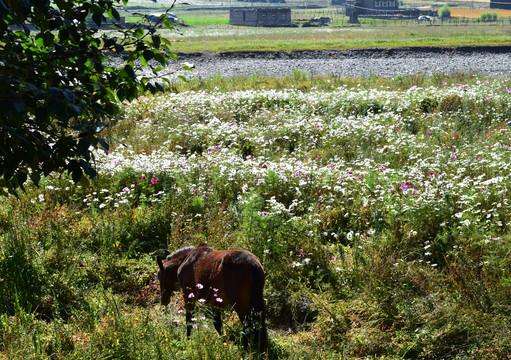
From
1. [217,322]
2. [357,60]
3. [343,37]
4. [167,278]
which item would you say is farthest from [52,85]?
[343,37]

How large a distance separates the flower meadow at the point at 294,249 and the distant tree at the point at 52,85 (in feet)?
1.46

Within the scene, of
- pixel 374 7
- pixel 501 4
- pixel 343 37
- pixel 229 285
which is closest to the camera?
pixel 229 285

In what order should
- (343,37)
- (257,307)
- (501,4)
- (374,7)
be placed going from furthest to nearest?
(501,4) → (374,7) → (343,37) → (257,307)

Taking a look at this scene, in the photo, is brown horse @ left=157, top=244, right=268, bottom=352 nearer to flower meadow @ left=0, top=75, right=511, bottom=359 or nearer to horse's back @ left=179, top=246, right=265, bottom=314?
horse's back @ left=179, top=246, right=265, bottom=314

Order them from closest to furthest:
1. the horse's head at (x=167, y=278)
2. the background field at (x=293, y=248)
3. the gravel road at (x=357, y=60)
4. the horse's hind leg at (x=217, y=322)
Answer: the background field at (x=293, y=248) → the horse's hind leg at (x=217, y=322) → the horse's head at (x=167, y=278) → the gravel road at (x=357, y=60)

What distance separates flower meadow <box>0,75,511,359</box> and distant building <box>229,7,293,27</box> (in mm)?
73416

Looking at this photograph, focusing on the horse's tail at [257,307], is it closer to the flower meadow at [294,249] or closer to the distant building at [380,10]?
the flower meadow at [294,249]

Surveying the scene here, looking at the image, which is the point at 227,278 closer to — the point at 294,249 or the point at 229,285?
the point at 229,285

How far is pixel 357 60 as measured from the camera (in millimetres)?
30391

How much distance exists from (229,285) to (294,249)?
2104 mm

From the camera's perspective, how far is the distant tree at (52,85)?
10.4 ft

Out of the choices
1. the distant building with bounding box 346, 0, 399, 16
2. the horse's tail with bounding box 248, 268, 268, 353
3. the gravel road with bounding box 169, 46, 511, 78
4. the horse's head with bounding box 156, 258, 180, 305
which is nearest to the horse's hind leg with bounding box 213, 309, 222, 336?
the horse's tail with bounding box 248, 268, 268, 353

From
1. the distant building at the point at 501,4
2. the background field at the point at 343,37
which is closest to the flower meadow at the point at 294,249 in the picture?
the background field at the point at 343,37

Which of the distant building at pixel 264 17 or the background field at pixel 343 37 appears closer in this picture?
the background field at pixel 343 37
